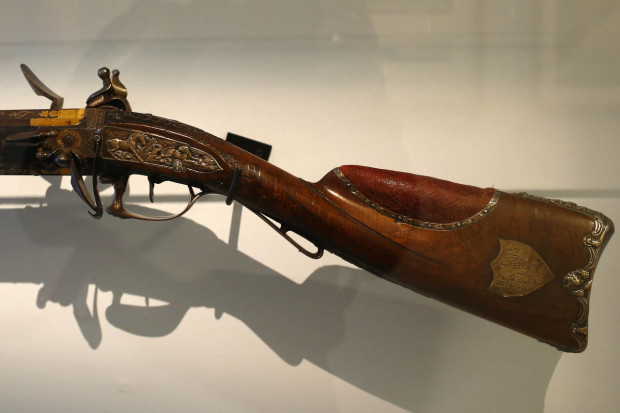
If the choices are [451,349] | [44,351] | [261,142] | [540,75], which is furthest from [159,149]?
[540,75]

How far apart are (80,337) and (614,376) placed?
212 cm

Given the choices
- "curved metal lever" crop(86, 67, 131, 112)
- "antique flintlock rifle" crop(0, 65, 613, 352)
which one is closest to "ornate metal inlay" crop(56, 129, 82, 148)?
"antique flintlock rifle" crop(0, 65, 613, 352)

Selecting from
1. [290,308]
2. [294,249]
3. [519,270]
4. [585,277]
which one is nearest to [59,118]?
[294,249]

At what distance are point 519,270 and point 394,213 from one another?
403 mm

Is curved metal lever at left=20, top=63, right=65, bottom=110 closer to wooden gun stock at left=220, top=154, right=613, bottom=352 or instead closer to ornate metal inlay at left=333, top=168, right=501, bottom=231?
wooden gun stock at left=220, top=154, right=613, bottom=352

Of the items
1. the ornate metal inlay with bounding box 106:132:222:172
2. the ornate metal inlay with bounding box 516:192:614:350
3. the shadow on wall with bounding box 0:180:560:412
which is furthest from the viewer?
the shadow on wall with bounding box 0:180:560:412

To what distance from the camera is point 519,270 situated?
1.41 metres

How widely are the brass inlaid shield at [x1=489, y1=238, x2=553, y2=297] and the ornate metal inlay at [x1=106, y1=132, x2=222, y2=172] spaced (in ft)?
2.98

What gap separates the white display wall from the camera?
187 cm

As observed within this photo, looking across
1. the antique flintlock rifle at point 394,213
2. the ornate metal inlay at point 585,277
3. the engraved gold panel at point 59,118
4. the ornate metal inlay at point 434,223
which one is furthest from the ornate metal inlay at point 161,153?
the ornate metal inlay at point 585,277

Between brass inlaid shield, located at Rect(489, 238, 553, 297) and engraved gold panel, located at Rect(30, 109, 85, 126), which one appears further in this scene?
engraved gold panel, located at Rect(30, 109, 85, 126)

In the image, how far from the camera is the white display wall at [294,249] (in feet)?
6.14

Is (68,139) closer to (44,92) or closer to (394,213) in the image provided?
(44,92)

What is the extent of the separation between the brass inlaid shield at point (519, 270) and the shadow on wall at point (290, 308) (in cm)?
52
